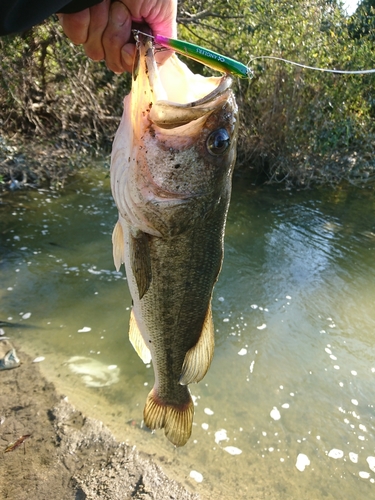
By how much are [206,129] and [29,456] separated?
2487 mm

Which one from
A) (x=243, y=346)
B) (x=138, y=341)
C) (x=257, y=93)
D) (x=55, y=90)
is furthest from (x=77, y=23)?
(x=257, y=93)

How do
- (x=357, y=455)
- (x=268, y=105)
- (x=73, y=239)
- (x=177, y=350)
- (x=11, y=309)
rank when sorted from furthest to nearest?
(x=268, y=105) → (x=73, y=239) → (x=11, y=309) → (x=357, y=455) → (x=177, y=350)

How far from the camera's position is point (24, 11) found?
1423 mm

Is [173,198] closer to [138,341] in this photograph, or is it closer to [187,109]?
[187,109]

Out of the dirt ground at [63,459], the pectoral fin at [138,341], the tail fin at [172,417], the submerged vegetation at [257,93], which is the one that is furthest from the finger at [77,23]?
the submerged vegetation at [257,93]

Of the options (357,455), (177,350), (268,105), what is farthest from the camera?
(268,105)

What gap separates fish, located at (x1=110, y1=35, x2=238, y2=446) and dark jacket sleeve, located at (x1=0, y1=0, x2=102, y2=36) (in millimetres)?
327

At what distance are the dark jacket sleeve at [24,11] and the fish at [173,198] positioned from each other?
0.33 metres

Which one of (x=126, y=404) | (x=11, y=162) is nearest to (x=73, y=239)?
(x=11, y=162)

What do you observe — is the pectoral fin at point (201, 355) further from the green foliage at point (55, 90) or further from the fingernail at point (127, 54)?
the green foliage at point (55, 90)

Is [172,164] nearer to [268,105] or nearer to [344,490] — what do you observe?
[344,490]

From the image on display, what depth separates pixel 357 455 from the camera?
3.07 meters

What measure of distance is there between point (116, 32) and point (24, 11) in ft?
1.19

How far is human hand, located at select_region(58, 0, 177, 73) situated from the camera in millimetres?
1570
